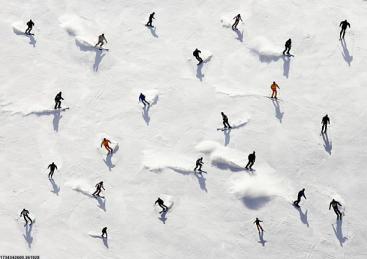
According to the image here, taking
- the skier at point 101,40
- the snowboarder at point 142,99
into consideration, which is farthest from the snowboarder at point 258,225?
the skier at point 101,40

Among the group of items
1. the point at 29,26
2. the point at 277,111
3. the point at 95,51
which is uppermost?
the point at 29,26

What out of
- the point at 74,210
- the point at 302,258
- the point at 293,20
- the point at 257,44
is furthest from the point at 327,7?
the point at 74,210

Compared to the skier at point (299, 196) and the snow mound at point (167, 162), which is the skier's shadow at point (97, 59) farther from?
the skier at point (299, 196)

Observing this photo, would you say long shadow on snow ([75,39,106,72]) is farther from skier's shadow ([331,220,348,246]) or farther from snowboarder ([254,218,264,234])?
skier's shadow ([331,220,348,246])

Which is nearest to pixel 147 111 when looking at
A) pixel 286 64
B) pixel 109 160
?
pixel 109 160

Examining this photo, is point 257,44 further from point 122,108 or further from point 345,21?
point 122,108

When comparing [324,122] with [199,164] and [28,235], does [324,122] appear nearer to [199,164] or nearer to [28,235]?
[199,164]
